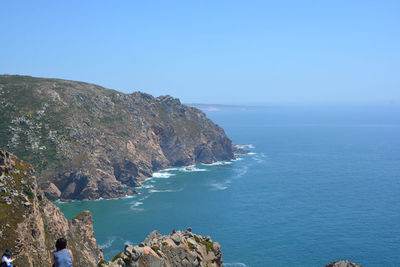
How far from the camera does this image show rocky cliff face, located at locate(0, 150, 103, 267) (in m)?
54.6

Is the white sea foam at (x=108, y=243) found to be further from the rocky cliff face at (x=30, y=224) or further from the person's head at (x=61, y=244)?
the person's head at (x=61, y=244)

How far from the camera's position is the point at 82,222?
251ft

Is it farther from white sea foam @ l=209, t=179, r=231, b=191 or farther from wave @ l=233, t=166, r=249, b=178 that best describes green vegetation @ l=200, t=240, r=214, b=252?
wave @ l=233, t=166, r=249, b=178

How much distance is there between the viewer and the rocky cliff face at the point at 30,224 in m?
54.6

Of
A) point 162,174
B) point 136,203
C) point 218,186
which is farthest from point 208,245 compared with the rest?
point 162,174

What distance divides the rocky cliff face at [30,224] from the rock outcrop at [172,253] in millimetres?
21780

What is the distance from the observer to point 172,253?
4234cm

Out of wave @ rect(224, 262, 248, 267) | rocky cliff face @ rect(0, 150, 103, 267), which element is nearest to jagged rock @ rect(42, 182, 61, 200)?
rocky cliff face @ rect(0, 150, 103, 267)

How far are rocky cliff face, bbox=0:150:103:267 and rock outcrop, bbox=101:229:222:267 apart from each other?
71.5 feet

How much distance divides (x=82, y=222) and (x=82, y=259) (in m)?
8.57

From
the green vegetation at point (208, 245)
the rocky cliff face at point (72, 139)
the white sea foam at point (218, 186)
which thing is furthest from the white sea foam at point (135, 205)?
the green vegetation at point (208, 245)

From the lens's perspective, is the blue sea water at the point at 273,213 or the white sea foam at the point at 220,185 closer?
the blue sea water at the point at 273,213

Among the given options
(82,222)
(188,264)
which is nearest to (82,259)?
(82,222)

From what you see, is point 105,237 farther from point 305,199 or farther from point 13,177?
point 305,199
